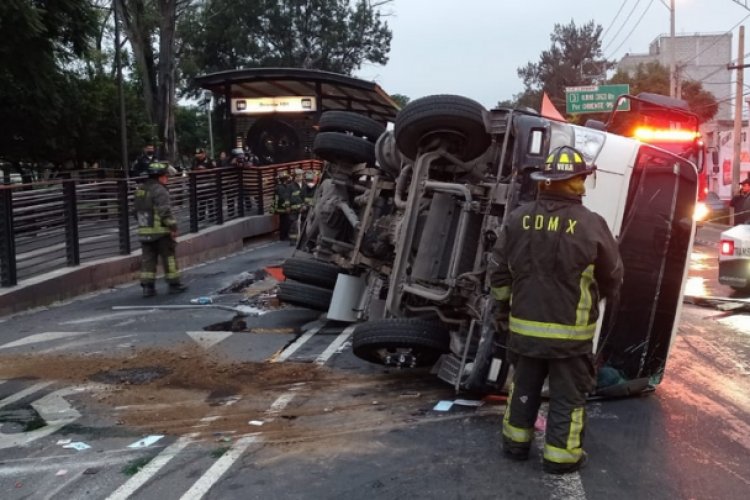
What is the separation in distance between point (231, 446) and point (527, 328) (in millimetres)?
1827

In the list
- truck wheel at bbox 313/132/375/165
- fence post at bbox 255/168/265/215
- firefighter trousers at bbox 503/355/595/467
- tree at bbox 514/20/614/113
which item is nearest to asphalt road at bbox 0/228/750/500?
firefighter trousers at bbox 503/355/595/467

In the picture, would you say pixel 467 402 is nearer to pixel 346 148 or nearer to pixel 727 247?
pixel 346 148

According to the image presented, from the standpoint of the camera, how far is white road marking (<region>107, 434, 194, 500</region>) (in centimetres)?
368

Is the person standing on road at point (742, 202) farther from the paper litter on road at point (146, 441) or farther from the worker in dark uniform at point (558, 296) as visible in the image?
the paper litter on road at point (146, 441)

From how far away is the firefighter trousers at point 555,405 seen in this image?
3.83 m

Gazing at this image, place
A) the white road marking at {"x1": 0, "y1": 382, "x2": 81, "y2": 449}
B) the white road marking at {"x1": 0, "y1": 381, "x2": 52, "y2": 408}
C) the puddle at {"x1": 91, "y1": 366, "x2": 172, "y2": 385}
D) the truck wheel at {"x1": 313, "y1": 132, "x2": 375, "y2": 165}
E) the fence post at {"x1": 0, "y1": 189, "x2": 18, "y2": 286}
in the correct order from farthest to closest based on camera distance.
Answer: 1. the fence post at {"x1": 0, "y1": 189, "x2": 18, "y2": 286}
2. the truck wheel at {"x1": 313, "y1": 132, "x2": 375, "y2": 165}
3. the puddle at {"x1": 91, "y1": 366, "x2": 172, "y2": 385}
4. the white road marking at {"x1": 0, "y1": 381, "x2": 52, "y2": 408}
5. the white road marking at {"x1": 0, "y1": 382, "x2": 81, "y2": 449}

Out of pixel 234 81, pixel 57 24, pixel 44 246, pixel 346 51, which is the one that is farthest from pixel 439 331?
pixel 346 51

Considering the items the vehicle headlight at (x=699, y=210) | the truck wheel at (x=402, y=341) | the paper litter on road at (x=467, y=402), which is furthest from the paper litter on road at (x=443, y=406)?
the vehicle headlight at (x=699, y=210)

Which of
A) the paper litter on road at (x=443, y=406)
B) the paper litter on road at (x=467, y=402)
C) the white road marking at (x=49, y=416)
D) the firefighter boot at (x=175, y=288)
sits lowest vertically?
the firefighter boot at (x=175, y=288)

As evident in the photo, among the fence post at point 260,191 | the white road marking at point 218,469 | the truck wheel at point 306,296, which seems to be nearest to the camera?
the white road marking at point 218,469

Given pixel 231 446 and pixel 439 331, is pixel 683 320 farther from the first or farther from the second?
pixel 231 446

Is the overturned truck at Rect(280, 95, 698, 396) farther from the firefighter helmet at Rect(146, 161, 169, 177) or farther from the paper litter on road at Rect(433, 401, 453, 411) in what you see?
the firefighter helmet at Rect(146, 161, 169, 177)

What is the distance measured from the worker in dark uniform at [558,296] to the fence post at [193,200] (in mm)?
10308

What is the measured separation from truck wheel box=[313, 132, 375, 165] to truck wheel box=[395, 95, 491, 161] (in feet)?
5.40
